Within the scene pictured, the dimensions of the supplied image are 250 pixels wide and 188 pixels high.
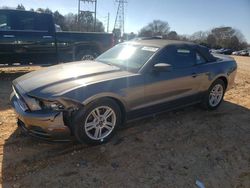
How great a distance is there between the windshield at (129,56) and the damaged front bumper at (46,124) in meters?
1.51

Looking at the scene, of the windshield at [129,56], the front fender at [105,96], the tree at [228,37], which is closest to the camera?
the front fender at [105,96]

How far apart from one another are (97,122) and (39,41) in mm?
5467

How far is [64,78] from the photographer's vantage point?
384 cm

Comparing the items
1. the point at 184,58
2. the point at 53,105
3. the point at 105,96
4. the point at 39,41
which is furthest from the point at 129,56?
the point at 39,41

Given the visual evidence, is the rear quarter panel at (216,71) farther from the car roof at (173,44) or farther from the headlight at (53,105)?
the headlight at (53,105)

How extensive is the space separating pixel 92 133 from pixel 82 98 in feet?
2.07

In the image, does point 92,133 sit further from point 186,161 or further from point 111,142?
point 186,161

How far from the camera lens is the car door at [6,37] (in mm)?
7770

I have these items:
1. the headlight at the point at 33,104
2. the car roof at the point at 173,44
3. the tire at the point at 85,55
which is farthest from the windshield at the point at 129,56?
the tire at the point at 85,55

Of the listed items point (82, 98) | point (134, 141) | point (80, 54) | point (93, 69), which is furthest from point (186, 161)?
point (80, 54)

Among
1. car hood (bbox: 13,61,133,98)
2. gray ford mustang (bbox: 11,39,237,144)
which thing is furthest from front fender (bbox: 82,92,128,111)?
car hood (bbox: 13,61,133,98)

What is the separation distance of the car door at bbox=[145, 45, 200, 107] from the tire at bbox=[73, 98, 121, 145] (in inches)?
27.0

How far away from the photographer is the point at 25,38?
8.04 metres

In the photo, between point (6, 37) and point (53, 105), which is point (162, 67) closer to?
point (53, 105)
